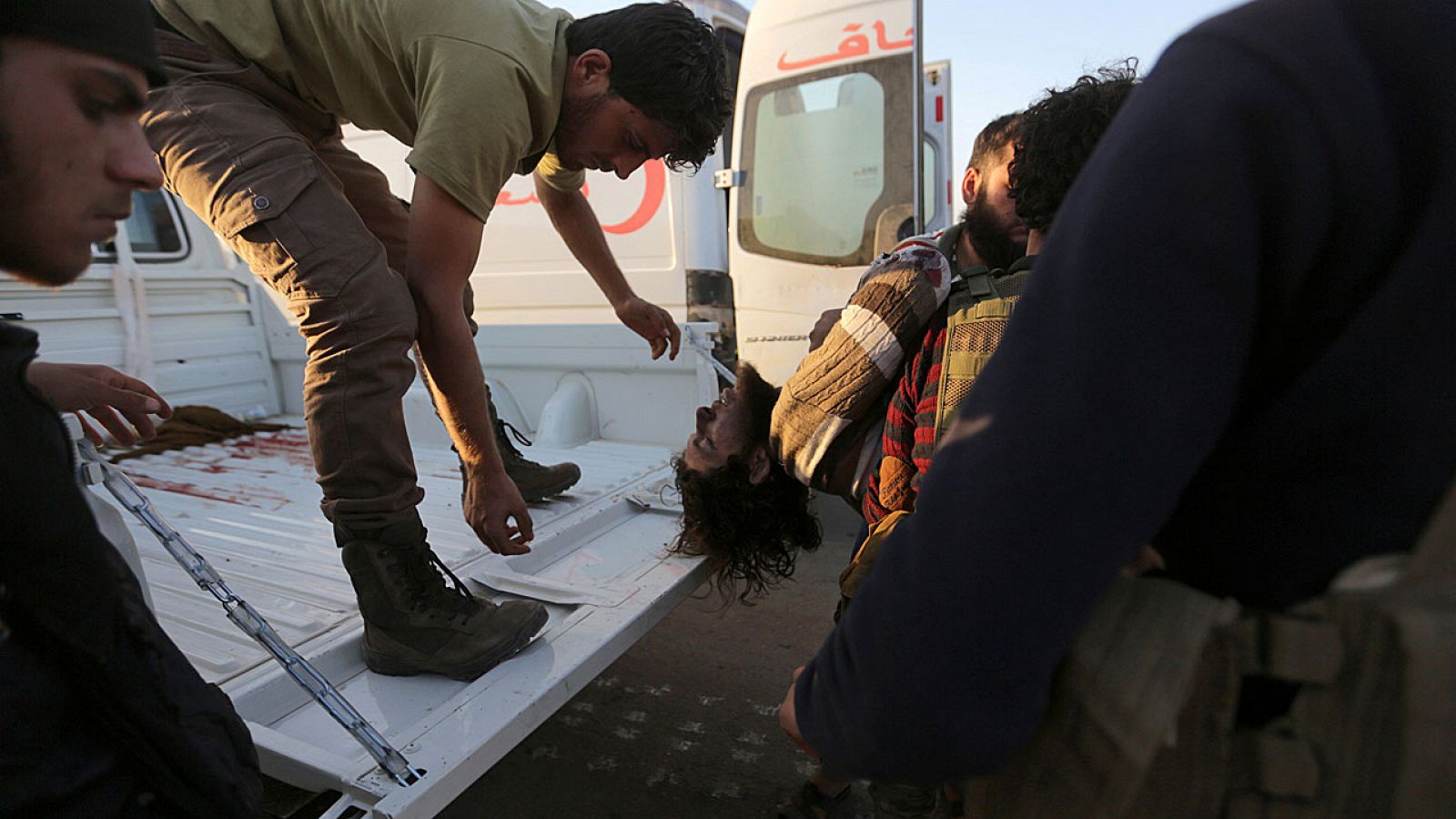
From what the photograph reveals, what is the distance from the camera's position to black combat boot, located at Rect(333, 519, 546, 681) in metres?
1.62

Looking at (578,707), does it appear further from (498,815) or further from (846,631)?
(846,631)

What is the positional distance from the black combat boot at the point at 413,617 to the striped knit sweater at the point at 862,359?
76cm

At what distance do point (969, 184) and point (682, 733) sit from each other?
1903 millimetres

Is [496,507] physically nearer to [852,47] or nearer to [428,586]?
[428,586]

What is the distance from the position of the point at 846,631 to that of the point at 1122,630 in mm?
228

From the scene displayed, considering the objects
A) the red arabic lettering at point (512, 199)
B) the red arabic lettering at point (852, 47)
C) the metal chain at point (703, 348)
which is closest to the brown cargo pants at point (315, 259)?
the metal chain at point (703, 348)

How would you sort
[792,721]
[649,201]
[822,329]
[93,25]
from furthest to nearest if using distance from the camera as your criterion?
1. [649,201]
2. [822,329]
3. [792,721]
4. [93,25]

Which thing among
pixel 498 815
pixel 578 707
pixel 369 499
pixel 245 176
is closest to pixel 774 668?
pixel 578 707

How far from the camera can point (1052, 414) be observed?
0.55 metres

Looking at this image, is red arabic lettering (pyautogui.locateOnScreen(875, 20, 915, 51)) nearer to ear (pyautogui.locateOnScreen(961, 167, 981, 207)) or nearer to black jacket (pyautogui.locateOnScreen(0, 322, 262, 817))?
ear (pyautogui.locateOnScreen(961, 167, 981, 207))

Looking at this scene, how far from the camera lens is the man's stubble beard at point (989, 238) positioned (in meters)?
1.87

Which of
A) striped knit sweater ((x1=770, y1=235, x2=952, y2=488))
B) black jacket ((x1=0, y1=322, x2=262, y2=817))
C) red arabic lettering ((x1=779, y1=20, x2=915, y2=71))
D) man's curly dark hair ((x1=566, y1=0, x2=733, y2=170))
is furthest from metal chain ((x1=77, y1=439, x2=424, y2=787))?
red arabic lettering ((x1=779, y1=20, x2=915, y2=71))

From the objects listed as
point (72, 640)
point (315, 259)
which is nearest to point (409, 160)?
point (315, 259)

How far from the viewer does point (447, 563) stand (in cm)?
227
